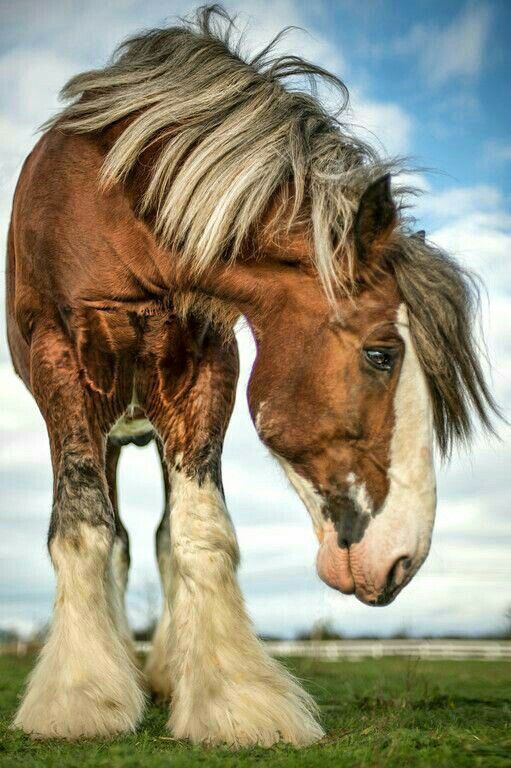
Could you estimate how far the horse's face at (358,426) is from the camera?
4.28 m

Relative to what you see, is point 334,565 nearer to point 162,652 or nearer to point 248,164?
point 248,164

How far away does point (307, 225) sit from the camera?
488 cm

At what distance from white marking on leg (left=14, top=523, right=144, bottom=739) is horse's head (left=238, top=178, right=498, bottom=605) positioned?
1.23m

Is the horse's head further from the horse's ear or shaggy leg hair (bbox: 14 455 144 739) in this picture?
shaggy leg hair (bbox: 14 455 144 739)

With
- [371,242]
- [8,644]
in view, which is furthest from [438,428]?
[8,644]

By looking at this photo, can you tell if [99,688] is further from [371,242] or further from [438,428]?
[371,242]

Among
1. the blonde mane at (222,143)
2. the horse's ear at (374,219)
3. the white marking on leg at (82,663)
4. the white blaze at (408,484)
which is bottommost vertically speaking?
the white marking on leg at (82,663)

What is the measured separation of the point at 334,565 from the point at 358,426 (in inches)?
26.2

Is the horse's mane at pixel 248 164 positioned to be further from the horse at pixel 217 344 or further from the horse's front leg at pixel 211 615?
the horse's front leg at pixel 211 615

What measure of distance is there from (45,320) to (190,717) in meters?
2.40

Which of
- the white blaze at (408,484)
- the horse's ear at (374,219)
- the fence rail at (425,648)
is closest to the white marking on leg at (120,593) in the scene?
the white blaze at (408,484)

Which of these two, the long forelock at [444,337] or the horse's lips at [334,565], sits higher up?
the long forelock at [444,337]

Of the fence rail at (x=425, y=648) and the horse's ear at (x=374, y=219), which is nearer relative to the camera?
the horse's ear at (x=374, y=219)

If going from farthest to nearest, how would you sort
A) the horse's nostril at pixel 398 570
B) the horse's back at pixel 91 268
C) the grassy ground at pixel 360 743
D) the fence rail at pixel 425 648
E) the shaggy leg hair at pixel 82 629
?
the fence rail at pixel 425 648 → the horse's back at pixel 91 268 → the shaggy leg hair at pixel 82 629 → the horse's nostril at pixel 398 570 → the grassy ground at pixel 360 743
